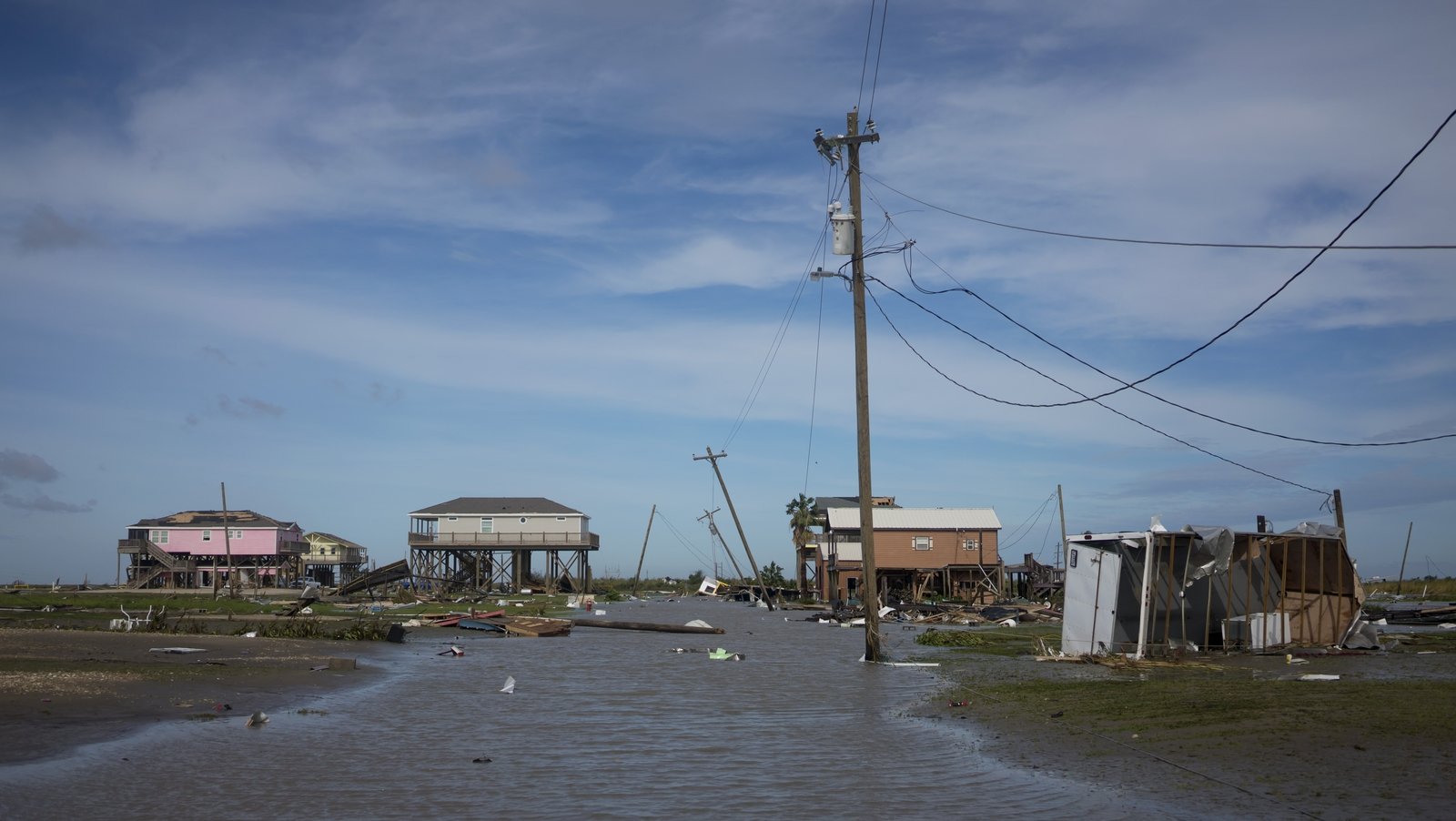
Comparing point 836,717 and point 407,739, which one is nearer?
point 407,739

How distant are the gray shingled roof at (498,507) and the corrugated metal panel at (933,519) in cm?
2362

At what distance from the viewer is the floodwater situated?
30.0 ft

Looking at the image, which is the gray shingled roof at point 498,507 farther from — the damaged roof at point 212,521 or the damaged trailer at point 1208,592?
the damaged trailer at point 1208,592

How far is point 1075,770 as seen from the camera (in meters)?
10.5

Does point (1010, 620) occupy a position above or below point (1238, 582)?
below

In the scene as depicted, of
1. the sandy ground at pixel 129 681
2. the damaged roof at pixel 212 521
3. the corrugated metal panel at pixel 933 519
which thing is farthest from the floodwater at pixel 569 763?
the damaged roof at pixel 212 521

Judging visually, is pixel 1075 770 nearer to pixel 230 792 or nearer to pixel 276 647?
pixel 230 792

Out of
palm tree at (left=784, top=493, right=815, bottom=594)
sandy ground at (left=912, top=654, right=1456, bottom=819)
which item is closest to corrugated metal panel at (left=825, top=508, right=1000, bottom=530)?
palm tree at (left=784, top=493, right=815, bottom=594)

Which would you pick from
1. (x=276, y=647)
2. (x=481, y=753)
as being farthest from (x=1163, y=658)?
(x=276, y=647)

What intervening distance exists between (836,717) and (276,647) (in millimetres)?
17138

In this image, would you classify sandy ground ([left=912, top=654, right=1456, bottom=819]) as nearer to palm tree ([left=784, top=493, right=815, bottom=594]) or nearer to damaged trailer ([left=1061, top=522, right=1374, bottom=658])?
damaged trailer ([left=1061, top=522, right=1374, bottom=658])

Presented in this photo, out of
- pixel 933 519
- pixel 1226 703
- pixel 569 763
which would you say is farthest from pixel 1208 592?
pixel 933 519

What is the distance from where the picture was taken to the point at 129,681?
16.6 meters

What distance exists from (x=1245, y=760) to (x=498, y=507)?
7451 centimetres
